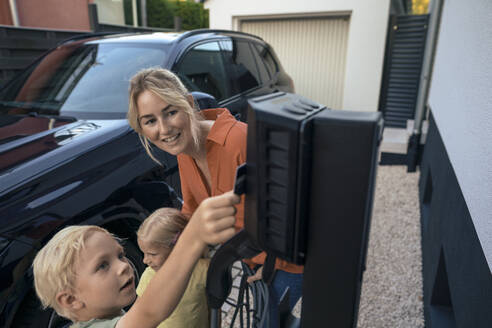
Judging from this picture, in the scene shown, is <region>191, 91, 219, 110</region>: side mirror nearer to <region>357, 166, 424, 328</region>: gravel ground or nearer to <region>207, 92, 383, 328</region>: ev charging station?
<region>207, 92, 383, 328</region>: ev charging station

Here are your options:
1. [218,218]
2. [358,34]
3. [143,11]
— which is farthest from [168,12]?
[218,218]

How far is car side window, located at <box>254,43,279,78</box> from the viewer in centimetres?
448

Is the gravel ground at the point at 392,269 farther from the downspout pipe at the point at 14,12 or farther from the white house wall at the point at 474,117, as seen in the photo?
the downspout pipe at the point at 14,12

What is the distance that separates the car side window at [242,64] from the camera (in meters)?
3.63

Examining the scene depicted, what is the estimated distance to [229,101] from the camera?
10.7ft

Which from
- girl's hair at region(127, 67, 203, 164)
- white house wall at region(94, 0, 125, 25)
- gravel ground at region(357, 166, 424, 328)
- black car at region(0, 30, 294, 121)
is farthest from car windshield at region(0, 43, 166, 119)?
white house wall at region(94, 0, 125, 25)

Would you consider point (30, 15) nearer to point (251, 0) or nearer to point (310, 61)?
point (251, 0)

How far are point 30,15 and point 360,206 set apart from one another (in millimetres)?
11769

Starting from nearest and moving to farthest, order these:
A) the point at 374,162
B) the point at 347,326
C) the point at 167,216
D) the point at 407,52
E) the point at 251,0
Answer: the point at 374,162
the point at 347,326
the point at 167,216
the point at 407,52
the point at 251,0

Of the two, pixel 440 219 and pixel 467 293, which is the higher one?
pixel 467 293

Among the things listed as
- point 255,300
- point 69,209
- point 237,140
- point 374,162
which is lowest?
point 255,300

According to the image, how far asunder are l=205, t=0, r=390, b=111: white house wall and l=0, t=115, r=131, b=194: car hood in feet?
20.0

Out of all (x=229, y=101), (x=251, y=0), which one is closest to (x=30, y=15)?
(x=251, y=0)

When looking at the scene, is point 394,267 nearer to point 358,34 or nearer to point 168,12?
point 358,34
